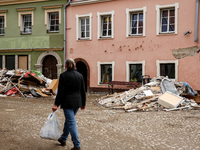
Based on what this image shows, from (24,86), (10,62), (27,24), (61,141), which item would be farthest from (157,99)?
(10,62)

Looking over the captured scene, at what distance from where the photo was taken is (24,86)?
648 inches

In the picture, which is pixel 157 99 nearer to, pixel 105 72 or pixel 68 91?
pixel 68 91

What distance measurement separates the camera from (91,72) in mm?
19703

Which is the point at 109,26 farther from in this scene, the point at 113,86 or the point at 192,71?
the point at 192,71

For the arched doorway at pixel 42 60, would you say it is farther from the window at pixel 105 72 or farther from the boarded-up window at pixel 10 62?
the window at pixel 105 72

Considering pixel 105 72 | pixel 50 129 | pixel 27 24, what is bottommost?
pixel 50 129

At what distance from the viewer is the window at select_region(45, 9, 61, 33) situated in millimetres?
21078

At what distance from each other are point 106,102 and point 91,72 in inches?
277

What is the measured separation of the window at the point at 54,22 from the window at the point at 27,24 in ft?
6.12

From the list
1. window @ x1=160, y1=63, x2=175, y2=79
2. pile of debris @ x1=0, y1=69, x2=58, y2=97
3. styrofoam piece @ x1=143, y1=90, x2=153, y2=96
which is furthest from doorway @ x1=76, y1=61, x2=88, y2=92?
styrofoam piece @ x1=143, y1=90, x2=153, y2=96

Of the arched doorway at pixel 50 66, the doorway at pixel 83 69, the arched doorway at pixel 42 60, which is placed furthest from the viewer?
the arched doorway at pixel 50 66

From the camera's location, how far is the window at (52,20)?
830 inches

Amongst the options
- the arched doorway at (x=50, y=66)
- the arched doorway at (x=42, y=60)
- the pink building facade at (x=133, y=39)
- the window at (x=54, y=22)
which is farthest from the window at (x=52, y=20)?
the arched doorway at (x=50, y=66)

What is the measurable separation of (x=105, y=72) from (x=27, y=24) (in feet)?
26.0
